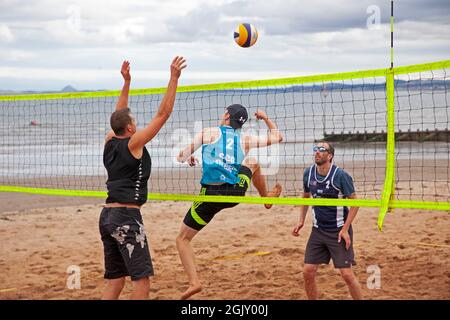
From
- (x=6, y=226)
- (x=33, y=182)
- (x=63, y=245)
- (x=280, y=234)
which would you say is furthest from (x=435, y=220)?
(x=33, y=182)

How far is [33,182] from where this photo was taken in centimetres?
1722

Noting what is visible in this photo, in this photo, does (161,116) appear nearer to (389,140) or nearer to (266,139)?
(266,139)

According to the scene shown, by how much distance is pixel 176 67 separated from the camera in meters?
5.61

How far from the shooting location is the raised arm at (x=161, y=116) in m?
5.43

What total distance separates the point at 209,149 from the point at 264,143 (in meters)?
0.56

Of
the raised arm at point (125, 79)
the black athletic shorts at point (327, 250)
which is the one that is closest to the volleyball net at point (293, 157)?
the black athletic shorts at point (327, 250)

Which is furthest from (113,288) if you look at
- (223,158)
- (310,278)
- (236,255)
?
(236,255)

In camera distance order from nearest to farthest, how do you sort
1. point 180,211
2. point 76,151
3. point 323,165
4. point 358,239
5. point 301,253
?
point 323,165, point 301,253, point 358,239, point 180,211, point 76,151

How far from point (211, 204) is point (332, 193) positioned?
3.95 feet

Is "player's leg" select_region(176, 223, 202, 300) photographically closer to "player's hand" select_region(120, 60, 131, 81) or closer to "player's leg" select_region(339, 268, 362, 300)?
"player's leg" select_region(339, 268, 362, 300)

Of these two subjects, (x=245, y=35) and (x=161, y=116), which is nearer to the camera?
(x=161, y=116)

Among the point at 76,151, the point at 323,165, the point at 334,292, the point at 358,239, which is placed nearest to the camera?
the point at 323,165

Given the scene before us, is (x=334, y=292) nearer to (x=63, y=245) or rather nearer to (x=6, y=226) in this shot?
(x=63, y=245)

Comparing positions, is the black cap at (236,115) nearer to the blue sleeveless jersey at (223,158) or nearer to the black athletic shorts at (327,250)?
the blue sleeveless jersey at (223,158)
